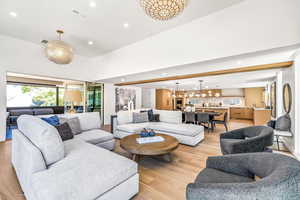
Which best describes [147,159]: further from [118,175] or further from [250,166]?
[250,166]

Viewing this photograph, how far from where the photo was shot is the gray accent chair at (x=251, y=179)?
714 millimetres

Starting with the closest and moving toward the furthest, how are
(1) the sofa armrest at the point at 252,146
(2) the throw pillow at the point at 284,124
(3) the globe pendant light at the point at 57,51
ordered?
(1) the sofa armrest at the point at 252,146, (3) the globe pendant light at the point at 57,51, (2) the throw pillow at the point at 284,124

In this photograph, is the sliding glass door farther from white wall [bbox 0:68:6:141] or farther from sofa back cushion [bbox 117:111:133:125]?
white wall [bbox 0:68:6:141]

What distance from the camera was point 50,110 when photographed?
6.79m

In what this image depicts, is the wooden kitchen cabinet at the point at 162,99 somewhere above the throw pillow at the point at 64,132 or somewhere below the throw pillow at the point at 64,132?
above

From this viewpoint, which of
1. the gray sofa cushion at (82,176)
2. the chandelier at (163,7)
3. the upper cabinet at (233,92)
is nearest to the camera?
the gray sofa cushion at (82,176)

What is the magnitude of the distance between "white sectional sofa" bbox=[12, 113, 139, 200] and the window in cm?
665

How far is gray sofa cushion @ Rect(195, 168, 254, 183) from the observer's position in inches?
47.5

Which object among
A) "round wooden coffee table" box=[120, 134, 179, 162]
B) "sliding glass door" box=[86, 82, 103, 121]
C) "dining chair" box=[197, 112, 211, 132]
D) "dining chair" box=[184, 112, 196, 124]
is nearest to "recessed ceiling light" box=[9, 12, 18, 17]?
"sliding glass door" box=[86, 82, 103, 121]

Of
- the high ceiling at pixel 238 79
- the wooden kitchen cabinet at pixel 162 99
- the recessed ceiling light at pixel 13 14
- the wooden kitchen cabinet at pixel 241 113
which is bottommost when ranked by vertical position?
the wooden kitchen cabinet at pixel 241 113

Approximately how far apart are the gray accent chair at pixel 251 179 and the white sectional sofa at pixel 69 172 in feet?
2.85

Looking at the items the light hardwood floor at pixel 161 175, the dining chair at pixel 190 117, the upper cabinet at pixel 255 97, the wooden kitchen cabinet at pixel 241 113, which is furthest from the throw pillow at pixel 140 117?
the upper cabinet at pixel 255 97

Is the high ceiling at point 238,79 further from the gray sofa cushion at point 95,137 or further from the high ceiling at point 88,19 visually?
the gray sofa cushion at point 95,137

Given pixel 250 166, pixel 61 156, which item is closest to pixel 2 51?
pixel 61 156
